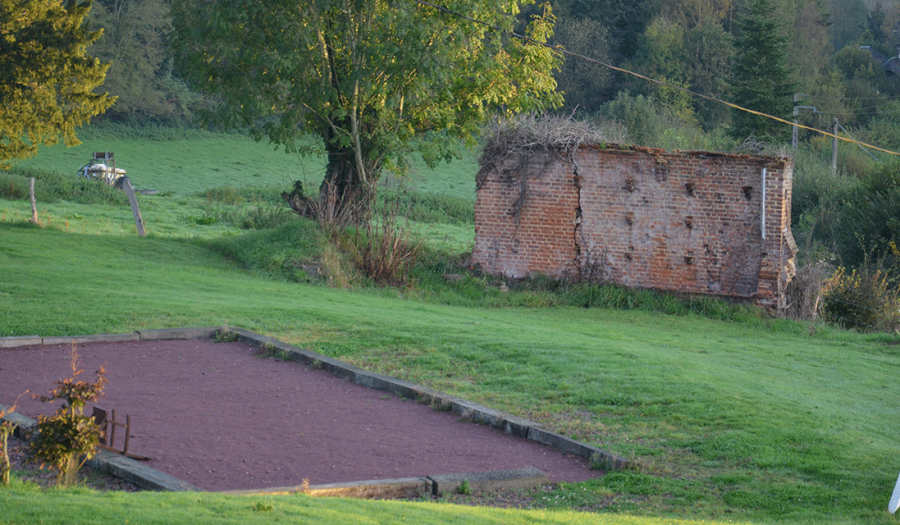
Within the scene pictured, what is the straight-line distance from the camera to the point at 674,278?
707 inches

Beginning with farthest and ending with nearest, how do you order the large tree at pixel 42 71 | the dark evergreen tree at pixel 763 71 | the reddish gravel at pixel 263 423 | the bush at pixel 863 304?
the dark evergreen tree at pixel 763 71 → the large tree at pixel 42 71 → the bush at pixel 863 304 → the reddish gravel at pixel 263 423

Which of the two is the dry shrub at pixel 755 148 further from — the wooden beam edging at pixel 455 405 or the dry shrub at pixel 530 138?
the wooden beam edging at pixel 455 405

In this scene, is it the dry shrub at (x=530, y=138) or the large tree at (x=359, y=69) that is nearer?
the dry shrub at (x=530, y=138)

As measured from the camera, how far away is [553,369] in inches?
403

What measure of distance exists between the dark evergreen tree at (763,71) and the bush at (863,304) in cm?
2616

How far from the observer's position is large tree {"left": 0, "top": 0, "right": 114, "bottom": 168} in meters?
21.0

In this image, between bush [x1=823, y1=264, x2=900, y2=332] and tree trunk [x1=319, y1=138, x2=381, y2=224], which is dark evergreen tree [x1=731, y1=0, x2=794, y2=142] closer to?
bush [x1=823, y1=264, x2=900, y2=332]

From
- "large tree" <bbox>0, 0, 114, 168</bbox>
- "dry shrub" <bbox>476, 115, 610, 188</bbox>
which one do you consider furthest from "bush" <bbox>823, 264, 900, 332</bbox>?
"large tree" <bbox>0, 0, 114, 168</bbox>

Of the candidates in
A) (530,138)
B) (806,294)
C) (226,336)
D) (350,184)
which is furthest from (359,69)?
(806,294)

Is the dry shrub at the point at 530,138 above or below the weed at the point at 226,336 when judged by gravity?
above

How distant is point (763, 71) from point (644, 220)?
97.2ft

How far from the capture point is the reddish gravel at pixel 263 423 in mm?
6688

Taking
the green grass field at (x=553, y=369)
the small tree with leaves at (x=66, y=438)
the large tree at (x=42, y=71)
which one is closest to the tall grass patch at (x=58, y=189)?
the large tree at (x=42, y=71)

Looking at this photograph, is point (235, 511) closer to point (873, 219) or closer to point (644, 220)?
point (644, 220)
